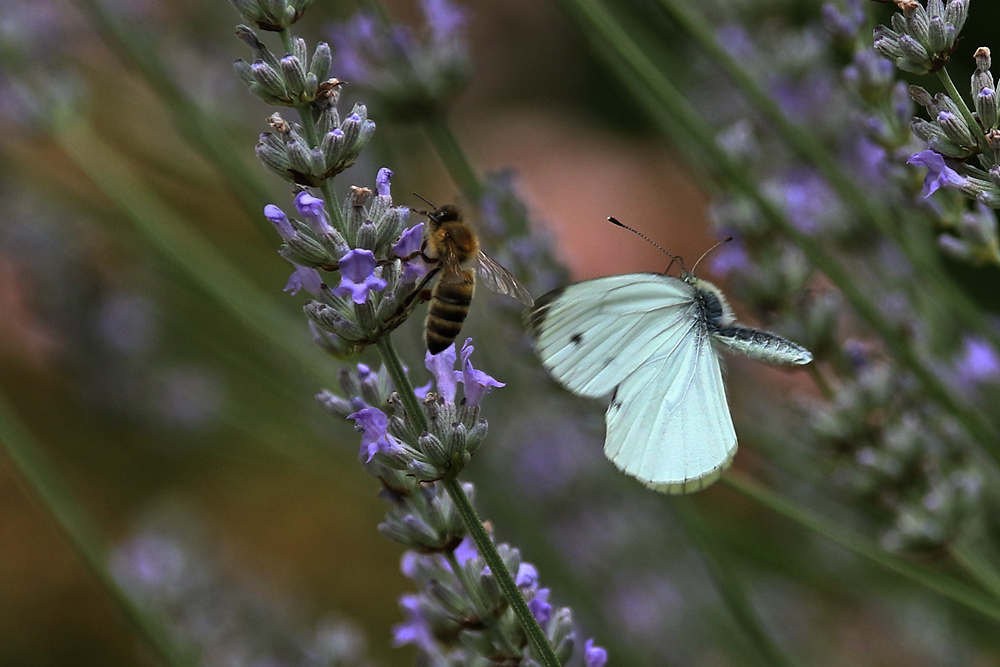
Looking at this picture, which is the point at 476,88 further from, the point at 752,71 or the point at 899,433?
the point at 899,433

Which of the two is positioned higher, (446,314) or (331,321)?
(331,321)

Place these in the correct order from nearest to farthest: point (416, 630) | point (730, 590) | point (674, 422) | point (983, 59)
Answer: point (983, 59) → point (416, 630) → point (674, 422) → point (730, 590)

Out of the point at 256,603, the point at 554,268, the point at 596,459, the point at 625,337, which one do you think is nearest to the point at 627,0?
the point at 554,268

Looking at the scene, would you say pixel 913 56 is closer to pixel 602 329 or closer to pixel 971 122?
pixel 971 122

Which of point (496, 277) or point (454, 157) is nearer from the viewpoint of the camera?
point (496, 277)

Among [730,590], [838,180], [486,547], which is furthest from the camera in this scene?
[730,590]

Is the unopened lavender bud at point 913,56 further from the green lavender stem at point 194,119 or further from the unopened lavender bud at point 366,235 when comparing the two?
the green lavender stem at point 194,119

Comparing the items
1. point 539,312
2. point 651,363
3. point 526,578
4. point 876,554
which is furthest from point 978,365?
point 526,578

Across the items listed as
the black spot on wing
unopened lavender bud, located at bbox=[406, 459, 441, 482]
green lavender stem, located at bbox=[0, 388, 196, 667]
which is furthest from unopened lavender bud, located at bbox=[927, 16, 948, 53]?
green lavender stem, located at bbox=[0, 388, 196, 667]
